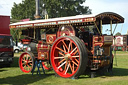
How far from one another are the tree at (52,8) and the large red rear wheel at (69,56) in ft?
103

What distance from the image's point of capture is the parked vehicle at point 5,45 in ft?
39.8

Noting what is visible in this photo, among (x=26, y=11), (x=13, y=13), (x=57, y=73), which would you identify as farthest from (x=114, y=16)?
(x=13, y=13)

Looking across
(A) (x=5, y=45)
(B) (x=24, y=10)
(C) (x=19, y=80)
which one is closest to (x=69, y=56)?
(C) (x=19, y=80)

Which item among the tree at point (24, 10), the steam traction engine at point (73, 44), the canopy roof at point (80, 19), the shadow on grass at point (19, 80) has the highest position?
the tree at point (24, 10)

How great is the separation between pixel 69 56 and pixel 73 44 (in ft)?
2.89

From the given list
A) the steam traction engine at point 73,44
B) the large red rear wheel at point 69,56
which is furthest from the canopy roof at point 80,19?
the large red rear wheel at point 69,56

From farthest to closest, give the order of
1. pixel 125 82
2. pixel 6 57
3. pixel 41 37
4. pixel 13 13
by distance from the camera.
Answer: pixel 13 13 → pixel 6 57 → pixel 41 37 → pixel 125 82

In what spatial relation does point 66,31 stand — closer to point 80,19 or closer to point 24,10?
point 80,19

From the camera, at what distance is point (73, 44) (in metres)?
9.01

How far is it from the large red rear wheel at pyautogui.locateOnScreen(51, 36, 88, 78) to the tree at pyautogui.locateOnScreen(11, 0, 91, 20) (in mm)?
31477

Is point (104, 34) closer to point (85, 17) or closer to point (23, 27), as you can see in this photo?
point (85, 17)

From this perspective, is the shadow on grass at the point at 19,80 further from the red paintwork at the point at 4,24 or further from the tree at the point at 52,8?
the tree at the point at 52,8

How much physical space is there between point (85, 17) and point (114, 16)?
63.1 inches

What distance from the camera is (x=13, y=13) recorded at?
145 ft
